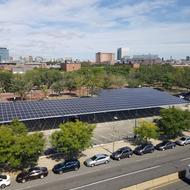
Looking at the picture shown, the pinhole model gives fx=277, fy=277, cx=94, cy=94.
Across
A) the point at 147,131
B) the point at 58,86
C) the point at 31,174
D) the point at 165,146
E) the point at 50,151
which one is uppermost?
the point at 58,86

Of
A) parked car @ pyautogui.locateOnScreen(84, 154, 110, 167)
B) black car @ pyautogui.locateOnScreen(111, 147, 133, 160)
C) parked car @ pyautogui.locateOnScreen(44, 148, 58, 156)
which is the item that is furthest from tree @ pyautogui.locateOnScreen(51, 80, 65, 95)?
parked car @ pyautogui.locateOnScreen(84, 154, 110, 167)

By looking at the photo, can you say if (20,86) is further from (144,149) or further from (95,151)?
(144,149)

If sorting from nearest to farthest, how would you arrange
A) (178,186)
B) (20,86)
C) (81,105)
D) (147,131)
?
(178,186), (147,131), (81,105), (20,86)

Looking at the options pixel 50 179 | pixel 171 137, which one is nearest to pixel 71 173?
pixel 50 179

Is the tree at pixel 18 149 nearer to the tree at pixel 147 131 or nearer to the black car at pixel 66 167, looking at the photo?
the black car at pixel 66 167

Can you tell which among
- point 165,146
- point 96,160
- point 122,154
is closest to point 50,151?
point 96,160

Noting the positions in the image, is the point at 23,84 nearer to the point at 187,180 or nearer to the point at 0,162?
the point at 0,162
